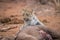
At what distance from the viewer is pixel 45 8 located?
12.9 feet

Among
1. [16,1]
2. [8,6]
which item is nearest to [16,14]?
[8,6]

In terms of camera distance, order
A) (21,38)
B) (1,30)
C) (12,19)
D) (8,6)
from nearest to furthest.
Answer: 1. (21,38)
2. (1,30)
3. (12,19)
4. (8,6)

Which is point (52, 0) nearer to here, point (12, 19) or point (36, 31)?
point (12, 19)

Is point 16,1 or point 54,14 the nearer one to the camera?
point 54,14

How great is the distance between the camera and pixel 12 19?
10.7 ft

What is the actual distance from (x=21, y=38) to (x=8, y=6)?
2.24 metres

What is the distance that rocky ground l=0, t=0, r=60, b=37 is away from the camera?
275 centimetres

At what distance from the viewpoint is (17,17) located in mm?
3359

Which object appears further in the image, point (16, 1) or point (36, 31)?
point (16, 1)

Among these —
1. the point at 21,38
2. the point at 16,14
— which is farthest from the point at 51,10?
the point at 21,38

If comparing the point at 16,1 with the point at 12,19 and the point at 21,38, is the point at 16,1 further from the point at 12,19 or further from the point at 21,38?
the point at 21,38

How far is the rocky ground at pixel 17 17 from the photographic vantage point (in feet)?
9.01

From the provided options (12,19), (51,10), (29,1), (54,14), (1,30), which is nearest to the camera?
(1,30)

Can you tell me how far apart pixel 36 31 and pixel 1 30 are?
0.80 meters
